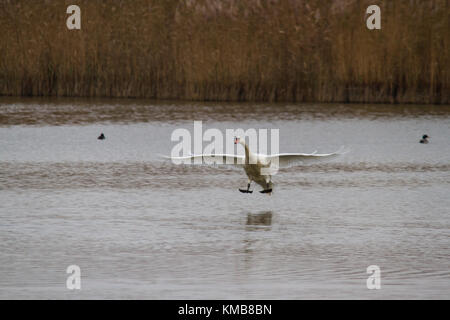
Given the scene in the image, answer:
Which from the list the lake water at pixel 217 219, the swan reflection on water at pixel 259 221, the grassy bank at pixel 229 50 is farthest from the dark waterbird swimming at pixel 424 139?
the swan reflection on water at pixel 259 221

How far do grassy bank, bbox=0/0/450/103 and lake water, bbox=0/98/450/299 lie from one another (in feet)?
6.50

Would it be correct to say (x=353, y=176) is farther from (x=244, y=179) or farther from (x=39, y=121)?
(x=39, y=121)

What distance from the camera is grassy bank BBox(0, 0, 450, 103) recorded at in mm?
18922

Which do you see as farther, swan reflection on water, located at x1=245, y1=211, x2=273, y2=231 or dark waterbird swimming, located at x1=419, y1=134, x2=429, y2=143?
dark waterbird swimming, located at x1=419, y1=134, x2=429, y2=143

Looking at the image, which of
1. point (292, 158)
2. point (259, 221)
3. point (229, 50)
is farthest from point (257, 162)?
point (229, 50)

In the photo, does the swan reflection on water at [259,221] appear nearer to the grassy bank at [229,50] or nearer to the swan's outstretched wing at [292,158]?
the swan's outstretched wing at [292,158]

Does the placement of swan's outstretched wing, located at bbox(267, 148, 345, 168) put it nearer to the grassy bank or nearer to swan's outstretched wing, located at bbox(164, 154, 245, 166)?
swan's outstretched wing, located at bbox(164, 154, 245, 166)

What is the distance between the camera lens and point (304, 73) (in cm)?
1959

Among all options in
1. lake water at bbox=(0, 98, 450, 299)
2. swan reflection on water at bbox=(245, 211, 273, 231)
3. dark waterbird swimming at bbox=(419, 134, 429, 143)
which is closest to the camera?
lake water at bbox=(0, 98, 450, 299)

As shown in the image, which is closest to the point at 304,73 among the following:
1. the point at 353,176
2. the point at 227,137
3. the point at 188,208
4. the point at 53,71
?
the point at 227,137

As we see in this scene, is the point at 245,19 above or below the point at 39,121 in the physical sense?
above

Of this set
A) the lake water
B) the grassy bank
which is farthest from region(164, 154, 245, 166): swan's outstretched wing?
the grassy bank

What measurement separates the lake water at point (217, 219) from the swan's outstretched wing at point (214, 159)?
1.63 feet
